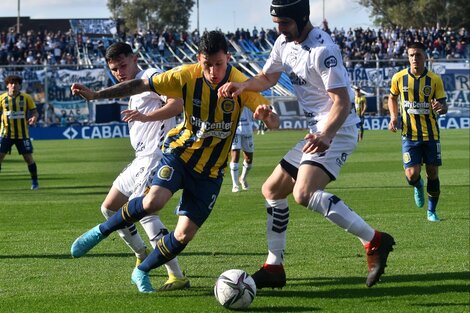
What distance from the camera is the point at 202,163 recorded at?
24.0 ft

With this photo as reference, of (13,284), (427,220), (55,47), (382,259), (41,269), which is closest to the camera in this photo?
(382,259)

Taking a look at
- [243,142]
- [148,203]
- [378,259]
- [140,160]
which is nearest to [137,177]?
[140,160]

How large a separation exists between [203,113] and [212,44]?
0.63 meters

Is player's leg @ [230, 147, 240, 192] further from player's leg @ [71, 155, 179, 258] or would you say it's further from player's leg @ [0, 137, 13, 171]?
player's leg @ [71, 155, 179, 258]

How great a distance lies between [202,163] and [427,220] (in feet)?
18.9

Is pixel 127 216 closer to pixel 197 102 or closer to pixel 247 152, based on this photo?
pixel 197 102

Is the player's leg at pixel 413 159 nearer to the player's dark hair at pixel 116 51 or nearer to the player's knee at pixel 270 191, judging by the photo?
the player's knee at pixel 270 191

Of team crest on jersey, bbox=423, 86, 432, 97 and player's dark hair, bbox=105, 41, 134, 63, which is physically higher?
player's dark hair, bbox=105, 41, 134, 63

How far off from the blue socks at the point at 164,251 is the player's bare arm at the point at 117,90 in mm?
1225

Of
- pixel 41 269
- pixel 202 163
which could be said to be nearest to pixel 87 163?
pixel 41 269

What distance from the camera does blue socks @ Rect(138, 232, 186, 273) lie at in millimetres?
7137

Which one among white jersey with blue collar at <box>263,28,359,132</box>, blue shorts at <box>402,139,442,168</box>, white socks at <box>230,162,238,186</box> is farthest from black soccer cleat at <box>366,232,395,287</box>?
white socks at <box>230,162,238,186</box>

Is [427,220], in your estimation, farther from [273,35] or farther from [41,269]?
[273,35]

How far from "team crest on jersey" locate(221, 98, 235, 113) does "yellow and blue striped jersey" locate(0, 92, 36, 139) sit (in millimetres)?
12004
